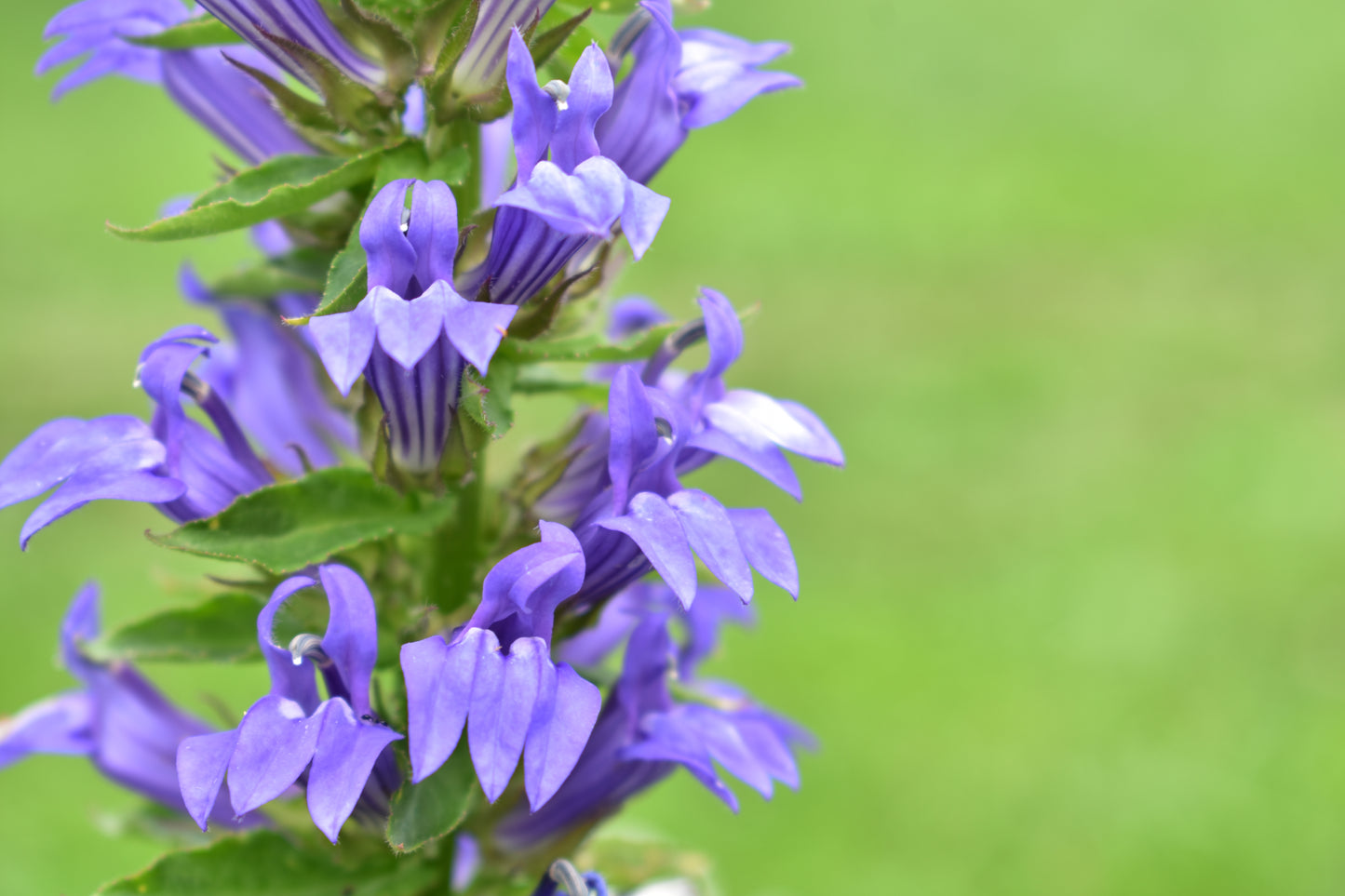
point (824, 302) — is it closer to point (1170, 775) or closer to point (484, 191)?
point (1170, 775)

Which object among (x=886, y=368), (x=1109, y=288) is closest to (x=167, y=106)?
(x=886, y=368)

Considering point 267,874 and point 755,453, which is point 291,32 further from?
point 267,874

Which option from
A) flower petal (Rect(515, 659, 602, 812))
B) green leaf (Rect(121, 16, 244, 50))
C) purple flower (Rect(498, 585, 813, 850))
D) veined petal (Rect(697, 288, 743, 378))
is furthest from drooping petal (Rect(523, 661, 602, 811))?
green leaf (Rect(121, 16, 244, 50))

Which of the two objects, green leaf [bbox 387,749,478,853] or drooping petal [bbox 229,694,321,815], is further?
green leaf [bbox 387,749,478,853]

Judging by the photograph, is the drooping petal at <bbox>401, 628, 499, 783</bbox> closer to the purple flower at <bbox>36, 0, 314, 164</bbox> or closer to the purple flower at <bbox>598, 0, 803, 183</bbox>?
the purple flower at <bbox>598, 0, 803, 183</bbox>

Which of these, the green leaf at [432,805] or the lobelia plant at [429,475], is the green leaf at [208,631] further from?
the green leaf at [432,805]

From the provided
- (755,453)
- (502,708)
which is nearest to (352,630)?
(502,708)
